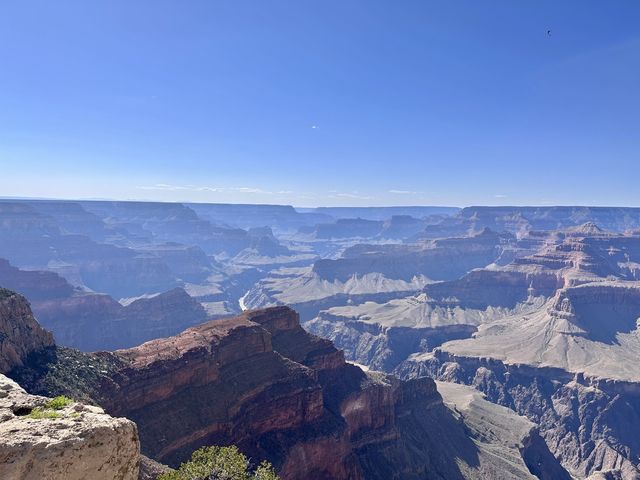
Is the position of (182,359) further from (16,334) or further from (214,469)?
(214,469)

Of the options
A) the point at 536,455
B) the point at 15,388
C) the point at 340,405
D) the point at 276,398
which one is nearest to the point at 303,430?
the point at 276,398

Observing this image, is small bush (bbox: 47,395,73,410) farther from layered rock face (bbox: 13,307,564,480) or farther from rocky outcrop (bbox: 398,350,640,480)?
rocky outcrop (bbox: 398,350,640,480)

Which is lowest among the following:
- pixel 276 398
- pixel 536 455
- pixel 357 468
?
pixel 536 455

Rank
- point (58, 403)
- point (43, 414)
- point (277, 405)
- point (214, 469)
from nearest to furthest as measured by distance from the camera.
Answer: point (43, 414), point (58, 403), point (214, 469), point (277, 405)

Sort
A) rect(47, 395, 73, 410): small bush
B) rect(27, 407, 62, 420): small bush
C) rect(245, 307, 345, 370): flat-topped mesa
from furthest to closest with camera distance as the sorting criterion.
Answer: rect(245, 307, 345, 370): flat-topped mesa < rect(47, 395, 73, 410): small bush < rect(27, 407, 62, 420): small bush

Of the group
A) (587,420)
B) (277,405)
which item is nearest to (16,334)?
(277,405)

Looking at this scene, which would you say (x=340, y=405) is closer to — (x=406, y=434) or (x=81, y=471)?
(x=406, y=434)

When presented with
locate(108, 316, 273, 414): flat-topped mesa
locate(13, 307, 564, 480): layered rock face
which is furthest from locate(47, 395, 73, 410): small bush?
locate(108, 316, 273, 414): flat-topped mesa
